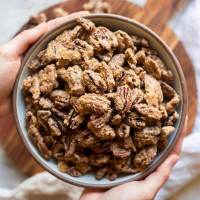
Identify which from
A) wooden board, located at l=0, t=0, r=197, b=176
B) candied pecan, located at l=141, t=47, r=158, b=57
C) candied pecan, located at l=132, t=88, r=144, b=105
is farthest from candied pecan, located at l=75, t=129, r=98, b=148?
wooden board, located at l=0, t=0, r=197, b=176

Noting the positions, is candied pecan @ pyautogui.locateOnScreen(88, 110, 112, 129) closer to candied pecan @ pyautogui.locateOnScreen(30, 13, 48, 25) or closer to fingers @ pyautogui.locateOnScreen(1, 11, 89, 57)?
fingers @ pyautogui.locateOnScreen(1, 11, 89, 57)

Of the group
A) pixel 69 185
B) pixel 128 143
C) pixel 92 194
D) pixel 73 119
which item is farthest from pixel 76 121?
pixel 69 185

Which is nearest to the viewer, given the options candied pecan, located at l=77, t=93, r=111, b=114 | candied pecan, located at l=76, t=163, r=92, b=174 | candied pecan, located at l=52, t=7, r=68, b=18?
candied pecan, located at l=77, t=93, r=111, b=114

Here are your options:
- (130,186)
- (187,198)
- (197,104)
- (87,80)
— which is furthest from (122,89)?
(187,198)

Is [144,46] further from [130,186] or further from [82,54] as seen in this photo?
[130,186]

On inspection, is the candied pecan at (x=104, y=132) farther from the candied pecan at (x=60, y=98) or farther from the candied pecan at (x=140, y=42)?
the candied pecan at (x=140, y=42)

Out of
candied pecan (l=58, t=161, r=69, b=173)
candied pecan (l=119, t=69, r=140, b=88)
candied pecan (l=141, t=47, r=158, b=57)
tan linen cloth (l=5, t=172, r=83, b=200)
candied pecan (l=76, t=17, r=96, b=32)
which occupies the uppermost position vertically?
candied pecan (l=141, t=47, r=158, b=57)
